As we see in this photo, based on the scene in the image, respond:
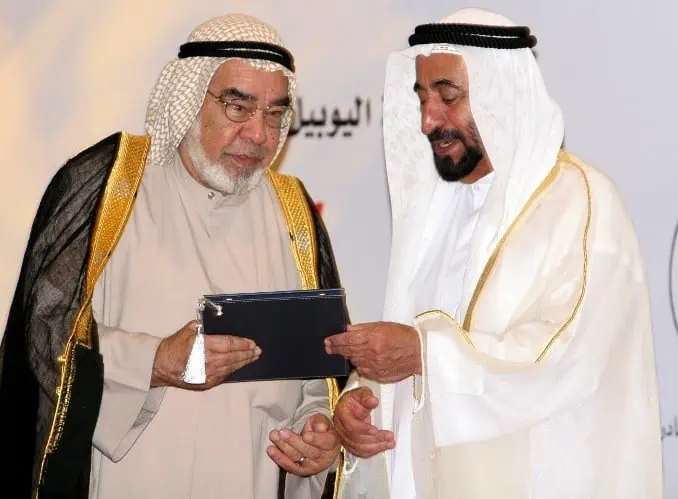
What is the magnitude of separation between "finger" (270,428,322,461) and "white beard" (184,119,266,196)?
84cm

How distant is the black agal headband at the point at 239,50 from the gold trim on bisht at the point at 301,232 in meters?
0.45

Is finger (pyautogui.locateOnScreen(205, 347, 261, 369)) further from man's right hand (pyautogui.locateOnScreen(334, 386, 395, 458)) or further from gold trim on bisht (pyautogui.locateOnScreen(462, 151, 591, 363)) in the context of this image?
gold trim on bisht (pyautogui.locateOnScreen(462, 151, 591, 363))

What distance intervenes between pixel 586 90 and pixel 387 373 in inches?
84.8

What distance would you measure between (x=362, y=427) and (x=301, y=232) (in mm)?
747

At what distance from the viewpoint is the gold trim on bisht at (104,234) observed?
374 cm

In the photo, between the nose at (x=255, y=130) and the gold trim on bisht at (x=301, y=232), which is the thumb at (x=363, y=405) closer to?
the gold trim on bisht at (x=301, y=232)

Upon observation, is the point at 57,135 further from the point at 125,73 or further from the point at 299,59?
the point at 299,59

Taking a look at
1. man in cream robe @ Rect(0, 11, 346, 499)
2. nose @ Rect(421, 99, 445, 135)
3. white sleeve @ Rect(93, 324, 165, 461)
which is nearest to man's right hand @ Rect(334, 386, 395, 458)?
man in cream robe @ Rect(0, 11, 346, 499)

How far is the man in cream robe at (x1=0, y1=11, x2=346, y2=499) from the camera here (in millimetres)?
3781

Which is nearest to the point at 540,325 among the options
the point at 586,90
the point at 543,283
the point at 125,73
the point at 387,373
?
the point at 543,283

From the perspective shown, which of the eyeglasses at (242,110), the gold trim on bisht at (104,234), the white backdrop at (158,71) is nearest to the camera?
the gold trim on bisht at (104,234)

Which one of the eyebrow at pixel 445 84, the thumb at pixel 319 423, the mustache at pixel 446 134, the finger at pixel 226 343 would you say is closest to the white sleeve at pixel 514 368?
the thumb at pixel 319 423

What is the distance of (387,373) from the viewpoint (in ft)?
12.2

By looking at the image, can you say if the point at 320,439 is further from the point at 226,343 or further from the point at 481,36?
the point at 481,36
